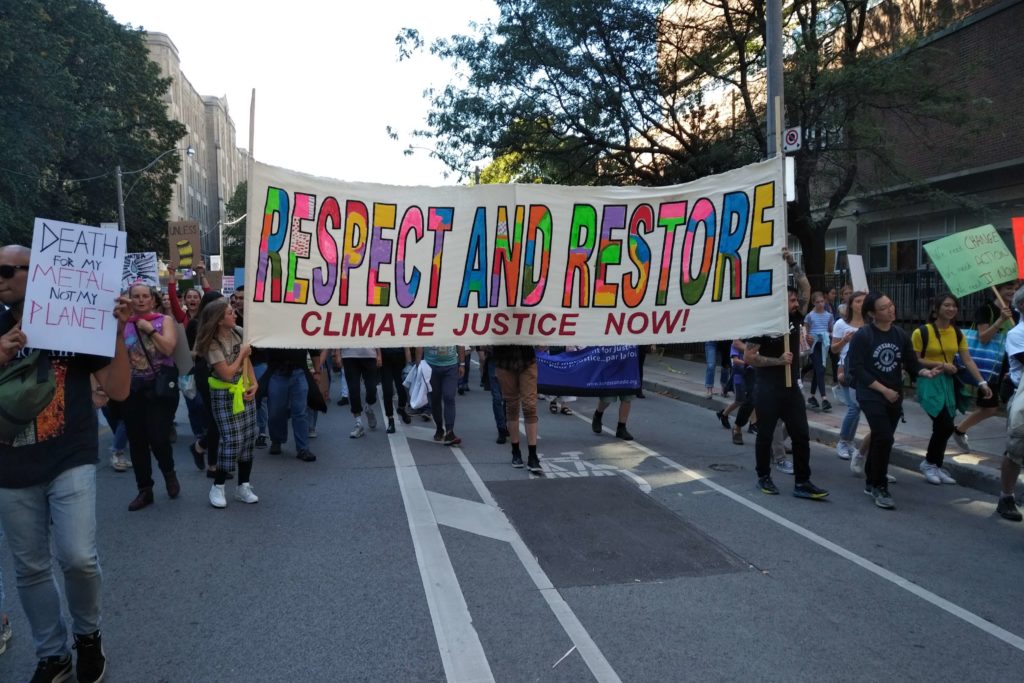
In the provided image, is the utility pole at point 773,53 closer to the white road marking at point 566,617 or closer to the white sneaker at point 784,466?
the white sneaker at point 784,466

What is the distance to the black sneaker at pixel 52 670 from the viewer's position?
3154 millimetres

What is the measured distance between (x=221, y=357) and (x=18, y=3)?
20.7 meters

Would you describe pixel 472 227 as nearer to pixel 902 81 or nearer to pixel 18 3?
pixel 902 81

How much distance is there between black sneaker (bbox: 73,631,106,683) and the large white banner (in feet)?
7.32

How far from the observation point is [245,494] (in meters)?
6.15

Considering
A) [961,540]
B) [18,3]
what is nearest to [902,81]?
[961,540]

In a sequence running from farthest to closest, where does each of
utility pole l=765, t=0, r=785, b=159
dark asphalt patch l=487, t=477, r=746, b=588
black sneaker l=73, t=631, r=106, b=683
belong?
utility pole l=765, t=0, r=785, b=159, dark asphalt patch l=487, t=477, r=746, b=588, black sneaker l=73, t=631, r=106, b=683

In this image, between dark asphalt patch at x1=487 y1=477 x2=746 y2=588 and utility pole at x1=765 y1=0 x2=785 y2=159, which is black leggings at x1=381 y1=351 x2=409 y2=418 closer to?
dark asphalt patch at x1=487 y1=477 x2=746 y2=588

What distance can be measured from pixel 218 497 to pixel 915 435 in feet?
24.8

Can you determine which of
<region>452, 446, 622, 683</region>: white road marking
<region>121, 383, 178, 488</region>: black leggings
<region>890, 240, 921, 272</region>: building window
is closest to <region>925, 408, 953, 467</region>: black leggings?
<region>452, 446, 622, 683</region>: white road marking

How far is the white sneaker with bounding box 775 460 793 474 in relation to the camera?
7330 mm

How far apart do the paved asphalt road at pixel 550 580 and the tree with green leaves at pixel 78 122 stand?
1914cm

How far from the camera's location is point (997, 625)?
393 cm

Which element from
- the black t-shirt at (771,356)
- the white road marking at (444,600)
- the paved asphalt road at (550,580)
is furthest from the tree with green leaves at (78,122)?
the black t-shirt at (771,356)
